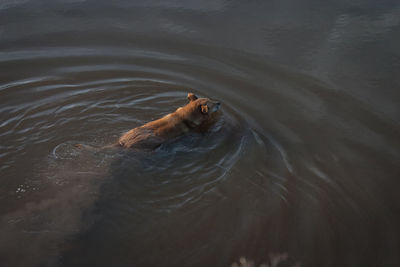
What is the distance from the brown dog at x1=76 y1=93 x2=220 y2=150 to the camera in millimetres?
5547

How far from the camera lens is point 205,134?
6164 millimetres

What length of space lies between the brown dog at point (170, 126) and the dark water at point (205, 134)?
0.17m

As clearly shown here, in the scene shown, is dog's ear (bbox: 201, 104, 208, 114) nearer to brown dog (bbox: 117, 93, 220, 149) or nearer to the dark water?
brown dog (bbox: 117, 93, 220, 149)

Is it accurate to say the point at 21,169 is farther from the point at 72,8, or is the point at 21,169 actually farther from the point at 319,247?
the point at 72,8

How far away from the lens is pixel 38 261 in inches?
161

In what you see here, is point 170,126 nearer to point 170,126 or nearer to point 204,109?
point 170,126

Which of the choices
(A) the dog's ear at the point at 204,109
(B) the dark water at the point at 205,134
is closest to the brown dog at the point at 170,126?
(A) the dog's ear at the point at 204,109

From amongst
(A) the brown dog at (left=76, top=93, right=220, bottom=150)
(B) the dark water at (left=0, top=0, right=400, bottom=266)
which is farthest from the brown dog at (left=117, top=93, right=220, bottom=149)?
(B) the dark water at (left=0, top=0, right=400, bottom=266)

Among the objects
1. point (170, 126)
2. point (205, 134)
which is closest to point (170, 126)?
point (170, 126)

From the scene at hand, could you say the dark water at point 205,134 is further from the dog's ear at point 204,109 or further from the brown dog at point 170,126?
the dog's ear at point 204,109

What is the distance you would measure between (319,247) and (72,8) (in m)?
7.74

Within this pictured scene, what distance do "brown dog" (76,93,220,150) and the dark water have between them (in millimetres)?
175

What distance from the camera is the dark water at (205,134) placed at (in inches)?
175

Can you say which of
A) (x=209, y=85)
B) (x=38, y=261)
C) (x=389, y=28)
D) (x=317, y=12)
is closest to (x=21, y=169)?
(x=38, y=261)
